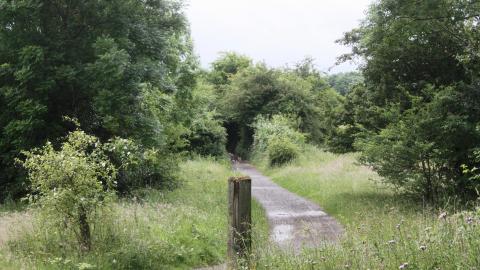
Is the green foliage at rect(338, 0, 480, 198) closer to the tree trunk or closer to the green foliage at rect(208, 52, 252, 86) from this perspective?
the tree trunk

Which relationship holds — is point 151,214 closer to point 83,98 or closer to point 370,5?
point 83,98

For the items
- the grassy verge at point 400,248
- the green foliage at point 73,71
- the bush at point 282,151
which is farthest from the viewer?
the bush at point 282,151

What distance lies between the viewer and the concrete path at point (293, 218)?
1002 centimetres

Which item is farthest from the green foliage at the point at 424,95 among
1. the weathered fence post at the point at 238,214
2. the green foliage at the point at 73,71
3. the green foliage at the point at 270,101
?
the green foliage at the point at 270,101

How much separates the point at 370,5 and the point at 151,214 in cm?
983

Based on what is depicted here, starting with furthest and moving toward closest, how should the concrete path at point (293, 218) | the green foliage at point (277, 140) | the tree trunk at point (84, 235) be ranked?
1. the green foliage at point (277, 140)
2. the concrete path at point (293, 218)
3. the tree trunk at point (84, 235)

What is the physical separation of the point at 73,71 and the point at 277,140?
19366 millimetres

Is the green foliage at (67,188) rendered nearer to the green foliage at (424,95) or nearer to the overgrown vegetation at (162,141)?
the overgrown vegetation at (162,141)

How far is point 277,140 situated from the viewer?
32438 millimetres

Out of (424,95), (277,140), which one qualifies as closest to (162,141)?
(424,95)

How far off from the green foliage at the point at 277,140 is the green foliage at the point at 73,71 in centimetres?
1538

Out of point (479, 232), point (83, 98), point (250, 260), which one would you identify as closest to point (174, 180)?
point (83, 98)

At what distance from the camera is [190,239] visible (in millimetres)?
9430

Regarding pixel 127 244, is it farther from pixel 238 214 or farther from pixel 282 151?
pixel 282 151
